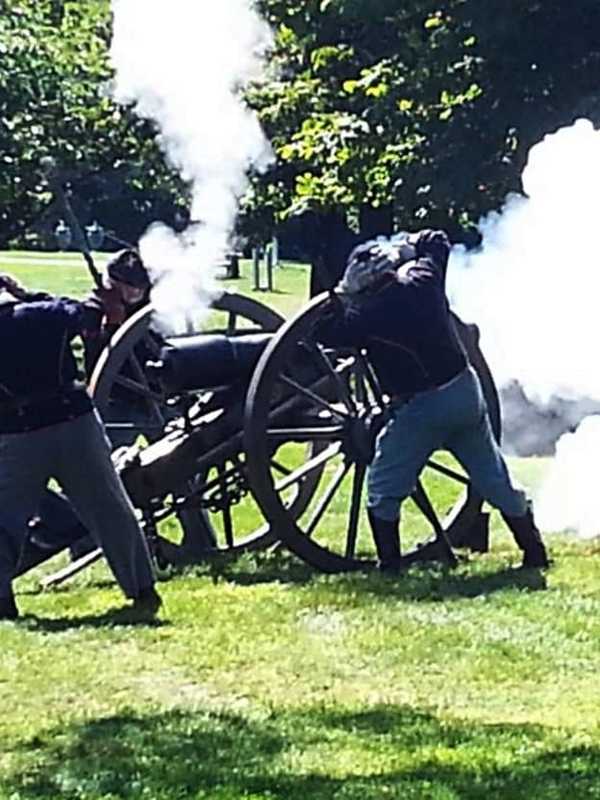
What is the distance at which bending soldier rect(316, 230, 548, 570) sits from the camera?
31.9 feet

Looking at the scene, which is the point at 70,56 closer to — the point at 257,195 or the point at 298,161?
the point at 257,195

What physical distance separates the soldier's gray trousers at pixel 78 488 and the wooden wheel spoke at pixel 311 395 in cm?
162

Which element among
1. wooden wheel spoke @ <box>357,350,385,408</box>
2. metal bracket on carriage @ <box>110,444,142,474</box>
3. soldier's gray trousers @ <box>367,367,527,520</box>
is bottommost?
metal bracket on carriage @ <box>110,444,142,474</box>

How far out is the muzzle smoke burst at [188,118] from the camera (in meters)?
11.7

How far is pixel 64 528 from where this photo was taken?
10695 mm

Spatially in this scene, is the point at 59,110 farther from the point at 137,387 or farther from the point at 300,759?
the point at 300,759

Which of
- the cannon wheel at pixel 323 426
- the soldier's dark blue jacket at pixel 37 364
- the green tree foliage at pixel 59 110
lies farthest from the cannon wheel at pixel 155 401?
the green tree foliage at pixel 59 110

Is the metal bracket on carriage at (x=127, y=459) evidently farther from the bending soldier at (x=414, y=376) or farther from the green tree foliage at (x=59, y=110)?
the green tree foliage at (x=59, y=110)

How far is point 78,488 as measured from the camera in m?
9.06

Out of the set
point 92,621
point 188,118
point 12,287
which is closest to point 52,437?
point 12,287

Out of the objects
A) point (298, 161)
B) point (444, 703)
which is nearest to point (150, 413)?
point (444, 703)

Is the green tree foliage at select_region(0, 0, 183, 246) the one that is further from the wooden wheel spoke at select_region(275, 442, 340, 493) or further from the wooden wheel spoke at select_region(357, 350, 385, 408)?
the wooden wheel spoke at select_region(357, 350, 385, 408)

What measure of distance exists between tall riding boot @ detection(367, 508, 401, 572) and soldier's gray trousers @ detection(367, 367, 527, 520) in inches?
1.8

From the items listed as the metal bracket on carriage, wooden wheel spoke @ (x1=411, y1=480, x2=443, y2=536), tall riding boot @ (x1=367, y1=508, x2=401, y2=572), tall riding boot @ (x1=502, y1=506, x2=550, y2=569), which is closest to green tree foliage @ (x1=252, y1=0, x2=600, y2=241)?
wooden wheel spoke @ (x1=411, y1=480, x2=443, y2=536)
